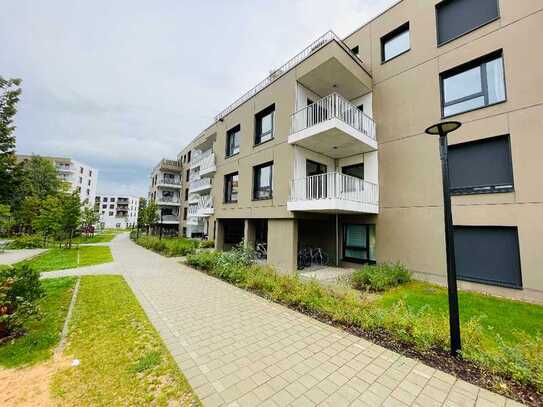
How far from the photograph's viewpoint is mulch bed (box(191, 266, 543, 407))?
2953 millimetres

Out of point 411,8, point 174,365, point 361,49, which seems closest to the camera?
point 174,365

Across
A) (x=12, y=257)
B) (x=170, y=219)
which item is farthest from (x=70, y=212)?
(x=170, y=219)

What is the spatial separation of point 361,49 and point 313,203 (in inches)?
371

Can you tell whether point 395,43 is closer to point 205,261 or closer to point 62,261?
point 205,261

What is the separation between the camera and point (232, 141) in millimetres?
16109

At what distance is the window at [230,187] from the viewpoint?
612 inches

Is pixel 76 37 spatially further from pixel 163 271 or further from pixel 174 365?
pixel 174 365

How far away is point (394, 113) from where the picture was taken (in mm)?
10852

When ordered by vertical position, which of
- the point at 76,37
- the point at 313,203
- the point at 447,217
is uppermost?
the point at 76,37

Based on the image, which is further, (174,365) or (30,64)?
(30,64)

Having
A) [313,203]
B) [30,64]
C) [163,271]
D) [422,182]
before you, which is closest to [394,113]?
[422,182]

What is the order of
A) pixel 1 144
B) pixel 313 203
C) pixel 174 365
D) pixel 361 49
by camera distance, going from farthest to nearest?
pixel 361 49, pixel 313 203, pixel 1 144, pixel 174 365

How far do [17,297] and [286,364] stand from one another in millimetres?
5329

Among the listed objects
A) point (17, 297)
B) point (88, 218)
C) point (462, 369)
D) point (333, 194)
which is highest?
point (333, 194)
